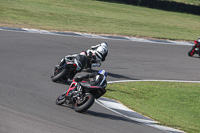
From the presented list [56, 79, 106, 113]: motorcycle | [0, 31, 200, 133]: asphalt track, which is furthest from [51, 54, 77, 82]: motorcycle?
[56, 79, 106, 113]: motorcycle

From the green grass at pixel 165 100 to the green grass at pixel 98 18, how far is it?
32.2ft

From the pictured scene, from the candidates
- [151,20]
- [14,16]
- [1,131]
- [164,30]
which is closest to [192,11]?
[151,20]

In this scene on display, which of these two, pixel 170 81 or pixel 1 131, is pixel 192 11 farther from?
pixel 1 131

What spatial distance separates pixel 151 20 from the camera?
1257 inches

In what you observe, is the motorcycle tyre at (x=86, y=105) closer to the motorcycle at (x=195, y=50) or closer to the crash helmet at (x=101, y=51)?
the crash helmet at (x=101, y=51)

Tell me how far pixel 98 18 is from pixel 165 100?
1770 cm

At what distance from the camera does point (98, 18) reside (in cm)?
2870

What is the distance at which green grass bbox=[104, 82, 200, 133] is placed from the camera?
9.65 metres

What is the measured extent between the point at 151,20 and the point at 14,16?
A: 12376mm

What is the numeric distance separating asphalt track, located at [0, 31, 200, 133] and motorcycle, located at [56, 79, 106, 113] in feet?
0.60

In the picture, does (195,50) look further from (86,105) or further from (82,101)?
(86,105)

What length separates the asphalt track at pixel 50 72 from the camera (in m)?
7.36

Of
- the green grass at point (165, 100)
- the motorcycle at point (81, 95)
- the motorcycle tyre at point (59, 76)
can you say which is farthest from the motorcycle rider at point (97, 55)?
the motorcycle at point (81, 95)

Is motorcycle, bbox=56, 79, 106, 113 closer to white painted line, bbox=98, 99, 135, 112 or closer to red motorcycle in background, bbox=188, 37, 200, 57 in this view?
white painted line, bbox=98, 99, 135, 112
